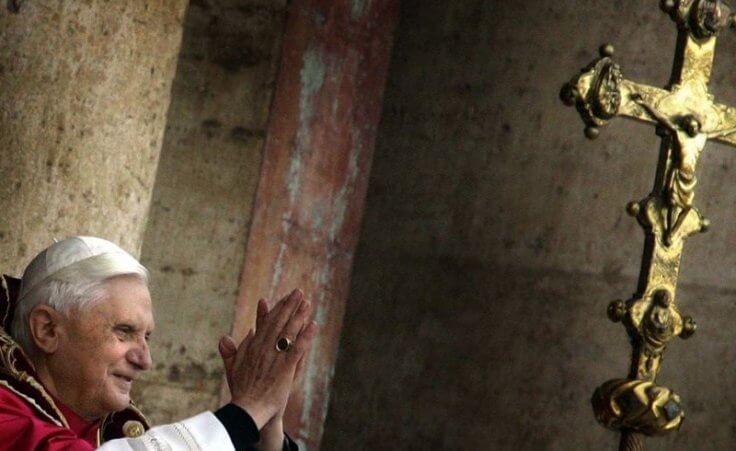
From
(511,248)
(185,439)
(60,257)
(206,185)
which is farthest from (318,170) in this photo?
(185,439)

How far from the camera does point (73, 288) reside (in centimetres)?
362

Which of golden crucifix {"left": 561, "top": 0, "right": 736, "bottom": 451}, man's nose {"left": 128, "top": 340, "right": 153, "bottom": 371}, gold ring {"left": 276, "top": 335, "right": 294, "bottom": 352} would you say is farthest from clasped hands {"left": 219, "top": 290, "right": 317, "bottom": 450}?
golden crucifix {"left": 561, "top": 0, "right": 736, "bottom": 451}

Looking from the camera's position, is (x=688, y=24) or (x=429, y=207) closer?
(x=688, y=24)

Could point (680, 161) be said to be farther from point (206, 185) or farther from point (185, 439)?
point (185, 439)

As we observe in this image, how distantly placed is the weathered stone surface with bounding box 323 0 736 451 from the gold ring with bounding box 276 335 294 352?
7.57ft

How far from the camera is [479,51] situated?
5.83 metres

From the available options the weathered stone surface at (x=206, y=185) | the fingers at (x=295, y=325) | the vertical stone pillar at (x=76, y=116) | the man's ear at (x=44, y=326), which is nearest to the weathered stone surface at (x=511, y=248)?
the weathered stone surface at (x=206, y=185)

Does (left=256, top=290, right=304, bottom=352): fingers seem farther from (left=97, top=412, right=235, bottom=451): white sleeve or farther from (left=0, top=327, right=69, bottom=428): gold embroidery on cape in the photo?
(left=0, top=327, right=69, bottom=428): gold embroidery on cape

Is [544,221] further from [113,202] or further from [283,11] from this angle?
[113,202]

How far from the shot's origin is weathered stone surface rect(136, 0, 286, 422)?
5.30 metres

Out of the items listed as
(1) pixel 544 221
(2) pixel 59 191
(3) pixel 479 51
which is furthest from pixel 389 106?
(2) pixel 59 191

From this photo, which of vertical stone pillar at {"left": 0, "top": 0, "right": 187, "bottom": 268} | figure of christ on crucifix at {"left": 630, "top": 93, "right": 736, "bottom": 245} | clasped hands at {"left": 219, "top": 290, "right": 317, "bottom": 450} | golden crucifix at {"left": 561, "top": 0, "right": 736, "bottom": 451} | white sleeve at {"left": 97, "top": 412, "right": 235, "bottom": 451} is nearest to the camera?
white sleeve at {"left": 97, "top": 412, "right": 235, "bottom": 451}

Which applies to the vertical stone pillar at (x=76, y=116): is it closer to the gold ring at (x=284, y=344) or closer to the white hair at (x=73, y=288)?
the white hair at (x=73, y=288)

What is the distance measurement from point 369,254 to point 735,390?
1.49 meters
